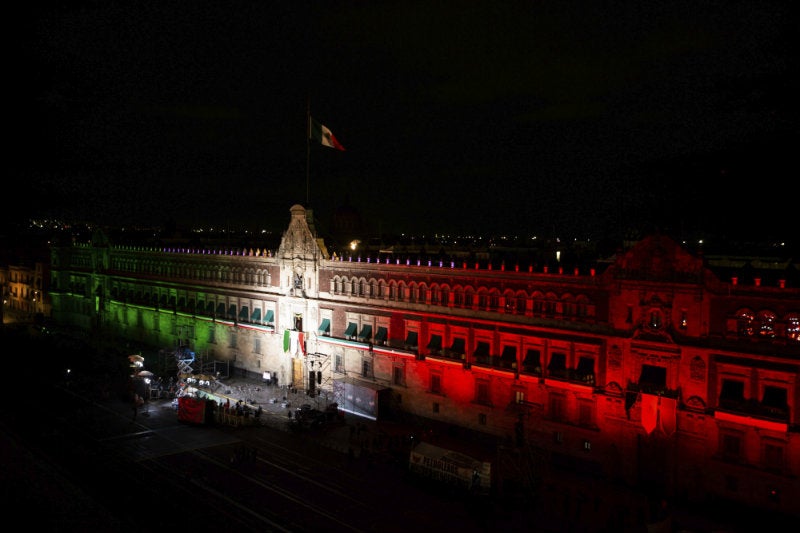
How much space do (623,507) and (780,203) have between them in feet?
84.3

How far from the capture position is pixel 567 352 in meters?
39.7

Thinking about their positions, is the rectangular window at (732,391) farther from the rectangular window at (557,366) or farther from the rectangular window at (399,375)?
the rectangular window at (399,375)

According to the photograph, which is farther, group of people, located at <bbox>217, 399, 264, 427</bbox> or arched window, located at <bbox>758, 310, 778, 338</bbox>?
group of people, located at <bbox>217, 399, 264, 427</bbox>

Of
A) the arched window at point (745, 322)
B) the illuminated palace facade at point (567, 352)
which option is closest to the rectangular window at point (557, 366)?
A: the illuminated palace facade at point (567, 352)

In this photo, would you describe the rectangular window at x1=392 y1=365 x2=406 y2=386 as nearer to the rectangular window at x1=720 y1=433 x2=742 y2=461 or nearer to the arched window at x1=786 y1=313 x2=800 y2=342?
the rectangular window at x1=720 y1=433 x2=742 y2=461

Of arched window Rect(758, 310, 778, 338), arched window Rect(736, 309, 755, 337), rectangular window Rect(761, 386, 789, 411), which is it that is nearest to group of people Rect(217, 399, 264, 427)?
arched window Rect(736, 309, 755, 337)

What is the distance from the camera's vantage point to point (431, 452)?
35625 mm

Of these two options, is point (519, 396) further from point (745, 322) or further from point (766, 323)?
point (766, 323)

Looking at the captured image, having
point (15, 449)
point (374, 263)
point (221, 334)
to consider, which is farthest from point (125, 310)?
point (15, 449)

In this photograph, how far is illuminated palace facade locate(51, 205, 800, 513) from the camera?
32.7 metres

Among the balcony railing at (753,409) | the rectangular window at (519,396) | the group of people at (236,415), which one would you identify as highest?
the balcony railing at (753,409)

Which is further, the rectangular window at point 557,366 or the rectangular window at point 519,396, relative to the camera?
the rectangular window at point 519,396

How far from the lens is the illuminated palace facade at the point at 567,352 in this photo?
32688 millimetres

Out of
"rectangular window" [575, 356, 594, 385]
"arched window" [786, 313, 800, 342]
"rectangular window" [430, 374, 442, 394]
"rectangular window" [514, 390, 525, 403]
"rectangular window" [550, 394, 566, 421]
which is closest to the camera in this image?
"arched window" [786, 313, 800, 342]
